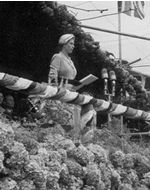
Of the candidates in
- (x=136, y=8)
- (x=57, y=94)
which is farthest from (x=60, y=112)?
(x=136, y=8)

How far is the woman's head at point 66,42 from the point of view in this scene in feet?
20.2

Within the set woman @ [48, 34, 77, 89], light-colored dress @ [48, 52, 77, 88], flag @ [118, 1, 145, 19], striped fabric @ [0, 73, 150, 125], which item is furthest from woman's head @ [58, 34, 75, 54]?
flag @ [118, 1, 145, 19]

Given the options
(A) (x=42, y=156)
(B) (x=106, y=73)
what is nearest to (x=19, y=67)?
(B) (x=106, y=73)

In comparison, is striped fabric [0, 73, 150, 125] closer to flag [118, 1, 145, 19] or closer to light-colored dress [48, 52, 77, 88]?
light-colored dress [48, 52, 77, 88]

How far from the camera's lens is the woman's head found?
6145mm

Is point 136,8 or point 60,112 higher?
point 136,8

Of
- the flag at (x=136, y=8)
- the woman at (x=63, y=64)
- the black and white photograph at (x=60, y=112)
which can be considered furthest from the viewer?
the flag at (x=136, y=8)

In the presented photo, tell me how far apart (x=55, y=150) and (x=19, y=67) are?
3.74m

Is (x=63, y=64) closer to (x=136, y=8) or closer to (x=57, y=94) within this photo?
(x=57, y=94)

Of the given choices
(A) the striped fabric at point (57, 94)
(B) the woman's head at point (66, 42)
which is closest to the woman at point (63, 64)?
(B) the woman's head at point (66, 42)

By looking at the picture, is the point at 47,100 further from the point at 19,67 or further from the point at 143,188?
the point at 19,67

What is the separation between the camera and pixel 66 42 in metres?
6.18

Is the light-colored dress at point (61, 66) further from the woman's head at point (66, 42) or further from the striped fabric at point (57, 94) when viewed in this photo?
the striped fabric at point (57, 94)

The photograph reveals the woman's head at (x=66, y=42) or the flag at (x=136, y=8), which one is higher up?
the flag at (x=136, y=8)
